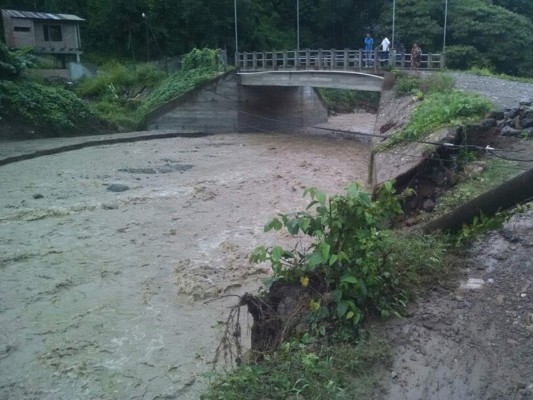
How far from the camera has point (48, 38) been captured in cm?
3669

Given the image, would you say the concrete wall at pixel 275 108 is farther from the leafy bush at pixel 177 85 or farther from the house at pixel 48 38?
the house at pixel 48 38

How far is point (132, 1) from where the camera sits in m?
42.2

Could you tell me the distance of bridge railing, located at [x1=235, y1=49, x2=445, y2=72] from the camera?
1081 inches

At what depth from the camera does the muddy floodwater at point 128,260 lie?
8.46m

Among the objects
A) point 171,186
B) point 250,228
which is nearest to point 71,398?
point 250,228

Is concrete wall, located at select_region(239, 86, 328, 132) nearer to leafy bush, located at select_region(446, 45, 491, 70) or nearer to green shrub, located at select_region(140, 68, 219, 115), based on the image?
green shrub, located at select_region(140, 68, 219, 115)

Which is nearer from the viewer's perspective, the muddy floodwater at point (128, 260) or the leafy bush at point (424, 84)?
the muddy floodwater at point (128, 260)

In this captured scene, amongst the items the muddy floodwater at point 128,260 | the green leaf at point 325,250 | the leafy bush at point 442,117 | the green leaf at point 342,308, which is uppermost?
the leafy bush at point 442,117

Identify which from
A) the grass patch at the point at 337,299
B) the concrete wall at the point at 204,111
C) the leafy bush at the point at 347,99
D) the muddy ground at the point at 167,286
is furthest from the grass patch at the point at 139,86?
the grass patch at the point at 337,299

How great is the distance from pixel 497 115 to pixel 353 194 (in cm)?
968

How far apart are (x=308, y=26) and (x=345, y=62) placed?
23.7 meters

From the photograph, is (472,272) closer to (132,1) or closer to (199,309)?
(199,309)

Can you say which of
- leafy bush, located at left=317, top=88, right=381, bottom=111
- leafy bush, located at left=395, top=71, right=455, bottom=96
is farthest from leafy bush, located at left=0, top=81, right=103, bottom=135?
leafy bush, located at left=317, top=88, right=381, bottom=111

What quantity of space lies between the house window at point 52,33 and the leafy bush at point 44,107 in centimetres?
752
